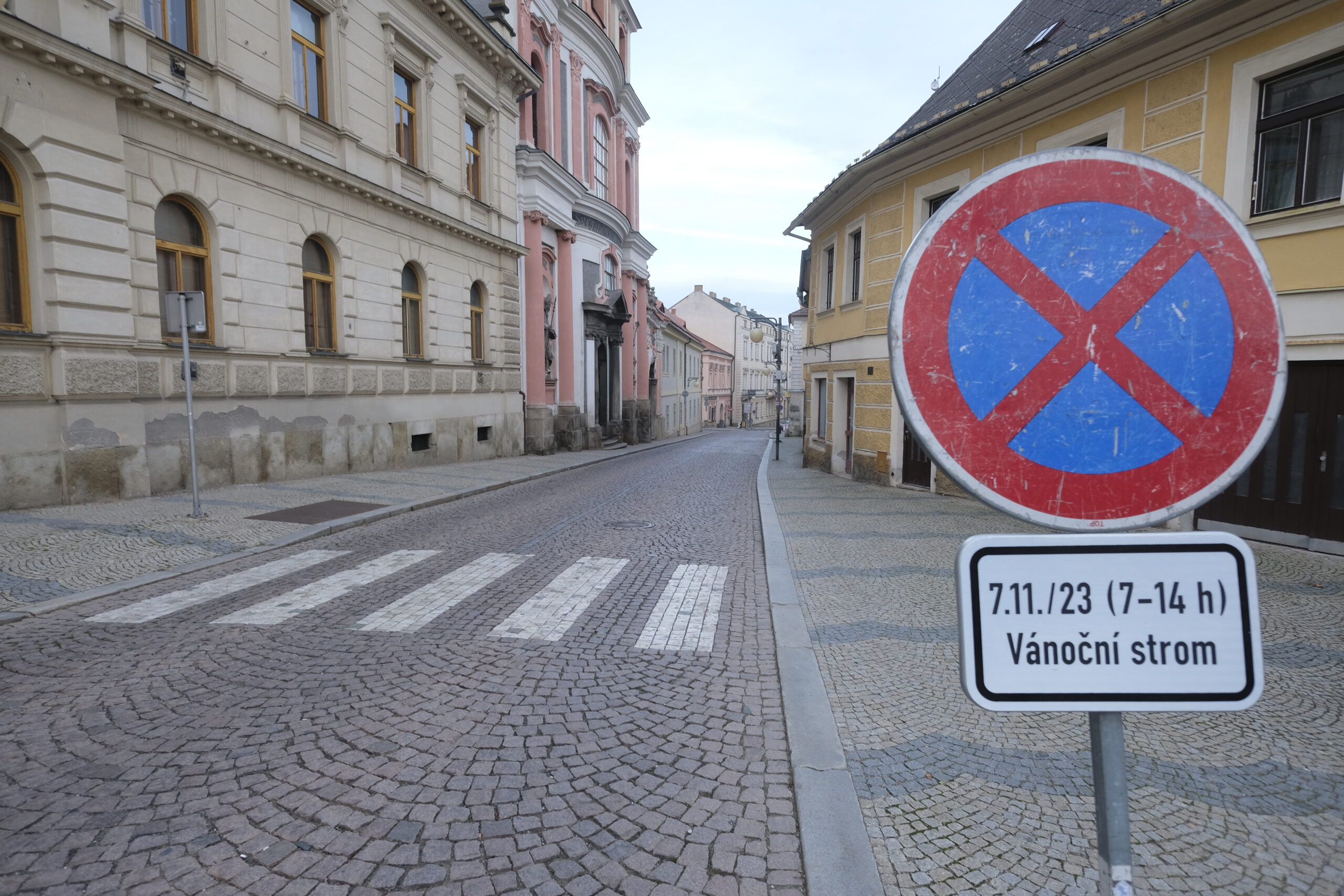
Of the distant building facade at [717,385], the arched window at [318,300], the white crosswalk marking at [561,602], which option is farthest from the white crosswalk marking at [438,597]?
the distant building facade at [717,385]

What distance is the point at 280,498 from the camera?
11.1 meters

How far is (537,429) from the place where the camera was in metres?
23.3

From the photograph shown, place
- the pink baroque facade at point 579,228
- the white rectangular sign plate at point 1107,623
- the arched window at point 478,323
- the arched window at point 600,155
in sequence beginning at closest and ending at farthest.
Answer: the white rectangular sign plate at point 1107,623 < the arched window at point 478,323 < the pink baroque facade at point 579,228 < the arched window at point 600,155

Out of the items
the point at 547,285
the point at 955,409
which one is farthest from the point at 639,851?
the point at 547,285

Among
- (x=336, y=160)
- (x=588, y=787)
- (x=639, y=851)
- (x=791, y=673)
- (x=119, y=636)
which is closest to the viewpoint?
(x=639, y=851)

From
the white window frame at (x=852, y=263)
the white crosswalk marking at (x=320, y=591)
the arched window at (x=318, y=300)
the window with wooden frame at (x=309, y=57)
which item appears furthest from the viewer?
the white window frame at (x=852, y=263)

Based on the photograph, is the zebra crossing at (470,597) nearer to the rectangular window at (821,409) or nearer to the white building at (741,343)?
the rectangular window at (821,409)

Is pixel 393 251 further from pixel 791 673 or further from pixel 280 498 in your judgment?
pixel 791 673

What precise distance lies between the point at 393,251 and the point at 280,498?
24.4 ft

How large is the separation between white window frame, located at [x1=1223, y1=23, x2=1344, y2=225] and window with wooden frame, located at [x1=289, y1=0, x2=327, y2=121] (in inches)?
603

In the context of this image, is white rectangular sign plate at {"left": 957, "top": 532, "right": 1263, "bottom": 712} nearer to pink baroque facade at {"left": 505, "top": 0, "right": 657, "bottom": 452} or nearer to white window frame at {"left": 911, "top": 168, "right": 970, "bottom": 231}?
white window frame at {"left": 911, "top": 168, "right": 970, "bottom": 231}

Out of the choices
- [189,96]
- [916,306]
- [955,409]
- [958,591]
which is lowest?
[958,591]

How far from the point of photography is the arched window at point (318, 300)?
13.8 m

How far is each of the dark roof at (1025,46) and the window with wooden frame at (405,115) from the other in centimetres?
1131
